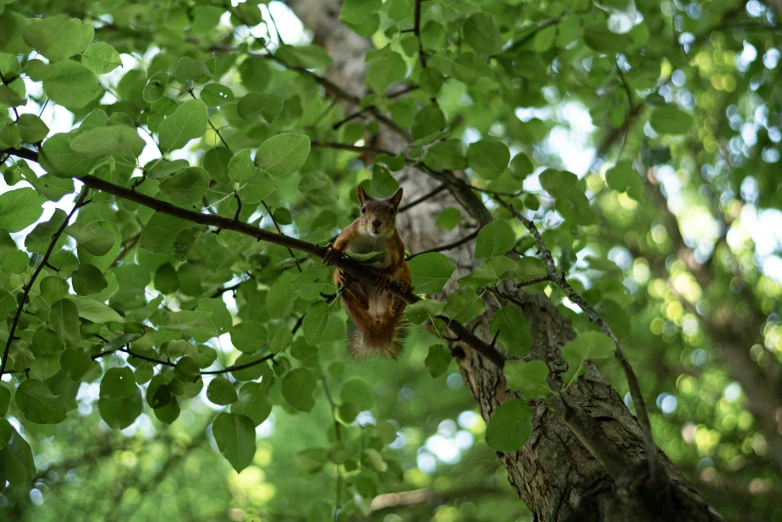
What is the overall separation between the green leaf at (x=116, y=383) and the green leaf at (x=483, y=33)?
5.22ft

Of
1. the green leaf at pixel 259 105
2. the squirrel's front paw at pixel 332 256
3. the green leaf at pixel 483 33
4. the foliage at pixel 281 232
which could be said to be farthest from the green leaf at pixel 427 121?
the squirrel's front paw at pixel 332 256

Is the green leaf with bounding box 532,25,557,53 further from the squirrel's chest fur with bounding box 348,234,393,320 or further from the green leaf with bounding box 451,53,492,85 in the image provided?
the squirrel's chest fur with bounding box 348,234,393,320

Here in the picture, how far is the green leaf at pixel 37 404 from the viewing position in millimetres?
1671

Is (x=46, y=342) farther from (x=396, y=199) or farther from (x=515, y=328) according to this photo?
(x=396, y=199)

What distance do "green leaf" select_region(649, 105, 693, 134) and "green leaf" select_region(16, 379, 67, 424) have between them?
2.49 metres

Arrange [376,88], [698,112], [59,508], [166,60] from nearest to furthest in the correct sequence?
[376,88] → [166,60] → [59,508] → [698,112]

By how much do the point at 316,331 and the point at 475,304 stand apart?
500 millimetres

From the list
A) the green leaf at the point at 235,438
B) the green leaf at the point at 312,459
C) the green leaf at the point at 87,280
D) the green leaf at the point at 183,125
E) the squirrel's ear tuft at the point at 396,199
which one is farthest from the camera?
the squirrel's ear tuft at the point at 396,199

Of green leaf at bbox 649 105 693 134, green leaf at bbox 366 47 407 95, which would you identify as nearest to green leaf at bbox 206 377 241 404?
green leaf at bbox 366 47 407 95

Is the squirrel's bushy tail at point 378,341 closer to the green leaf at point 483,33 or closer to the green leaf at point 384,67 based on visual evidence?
the green leaf at point 384,67

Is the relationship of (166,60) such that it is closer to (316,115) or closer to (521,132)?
(316,115)

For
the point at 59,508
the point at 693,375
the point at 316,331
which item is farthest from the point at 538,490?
the point at 693,375

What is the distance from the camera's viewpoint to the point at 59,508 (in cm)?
404

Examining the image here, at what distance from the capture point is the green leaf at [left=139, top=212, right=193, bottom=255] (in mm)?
1674
